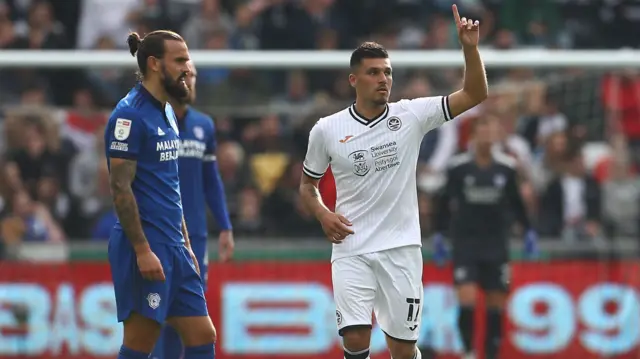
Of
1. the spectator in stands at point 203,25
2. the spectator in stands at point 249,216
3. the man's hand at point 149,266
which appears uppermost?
the spectator in stands at point 203,25

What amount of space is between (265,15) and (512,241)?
4514 millimetres

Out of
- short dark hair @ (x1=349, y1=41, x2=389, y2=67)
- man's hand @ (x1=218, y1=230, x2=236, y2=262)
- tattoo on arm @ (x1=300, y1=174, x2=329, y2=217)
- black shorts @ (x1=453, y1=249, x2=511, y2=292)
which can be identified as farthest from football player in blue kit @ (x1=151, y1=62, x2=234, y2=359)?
black shorts @ (x1=453, y1=249, x2=511, y2=292)

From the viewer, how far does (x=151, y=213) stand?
744cm

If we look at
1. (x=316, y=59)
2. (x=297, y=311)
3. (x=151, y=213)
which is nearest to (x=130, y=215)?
(x=151, y=213)

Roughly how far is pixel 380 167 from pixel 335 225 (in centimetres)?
53

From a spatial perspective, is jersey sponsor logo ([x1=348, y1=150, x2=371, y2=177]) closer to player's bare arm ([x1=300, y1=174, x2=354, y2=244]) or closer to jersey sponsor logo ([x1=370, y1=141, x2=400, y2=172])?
jersey sponsor logo ([x1=370, y1=141, x2=400, y2=172])

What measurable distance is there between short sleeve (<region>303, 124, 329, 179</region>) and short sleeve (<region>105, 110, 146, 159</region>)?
144 centimetres

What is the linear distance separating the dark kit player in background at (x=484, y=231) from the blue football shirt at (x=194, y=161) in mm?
2956

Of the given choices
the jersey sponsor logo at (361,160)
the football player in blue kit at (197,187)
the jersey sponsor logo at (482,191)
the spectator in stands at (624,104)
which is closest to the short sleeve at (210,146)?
the football player in blue kit at (197,187)

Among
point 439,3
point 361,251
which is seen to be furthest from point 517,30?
point 361,251

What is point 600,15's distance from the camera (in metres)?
17.2

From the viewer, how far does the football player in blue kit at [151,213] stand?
7238mm

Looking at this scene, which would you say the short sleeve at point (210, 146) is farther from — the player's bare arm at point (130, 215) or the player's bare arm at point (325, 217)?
the player's bare arm at point (130, 215)

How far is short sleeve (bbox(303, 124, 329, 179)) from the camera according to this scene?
8.35 meters
